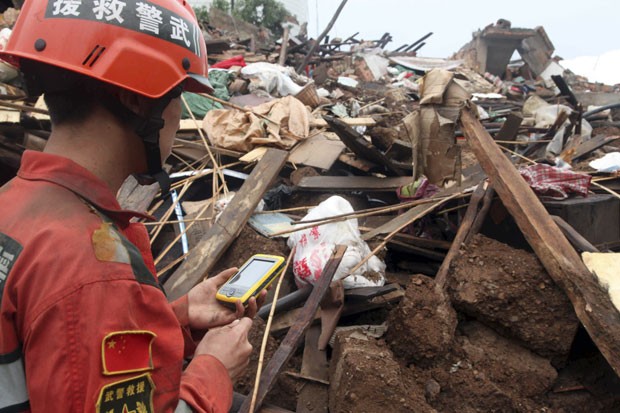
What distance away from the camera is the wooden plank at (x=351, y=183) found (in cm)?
407

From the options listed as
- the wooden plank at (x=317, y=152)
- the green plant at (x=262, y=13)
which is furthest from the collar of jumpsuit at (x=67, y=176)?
the green plant at (x=262, y=13)

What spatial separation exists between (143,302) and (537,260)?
2311 millimetres

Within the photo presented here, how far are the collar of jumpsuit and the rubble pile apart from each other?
4.08 feet

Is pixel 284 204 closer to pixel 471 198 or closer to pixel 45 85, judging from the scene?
pixel 471 198

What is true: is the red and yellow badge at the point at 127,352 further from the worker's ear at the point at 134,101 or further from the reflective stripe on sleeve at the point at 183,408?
the worker's ear at the point at 134,101

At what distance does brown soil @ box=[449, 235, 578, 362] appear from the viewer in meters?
2.41

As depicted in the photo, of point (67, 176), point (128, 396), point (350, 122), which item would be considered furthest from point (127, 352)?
point (350, 122)

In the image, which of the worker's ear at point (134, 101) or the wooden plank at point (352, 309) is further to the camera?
the wooden plank at point (352, 309)

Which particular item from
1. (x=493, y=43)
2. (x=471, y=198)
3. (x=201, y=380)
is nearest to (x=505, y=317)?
(x=471, y=198)

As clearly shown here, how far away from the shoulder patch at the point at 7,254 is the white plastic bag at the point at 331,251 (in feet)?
6.73

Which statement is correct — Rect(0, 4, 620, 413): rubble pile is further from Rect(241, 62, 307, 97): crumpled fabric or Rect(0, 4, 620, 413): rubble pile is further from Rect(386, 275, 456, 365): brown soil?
Rect(241, 62, 307, 97): crumpled fabric

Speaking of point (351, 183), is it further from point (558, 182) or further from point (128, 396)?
point (128, 396)

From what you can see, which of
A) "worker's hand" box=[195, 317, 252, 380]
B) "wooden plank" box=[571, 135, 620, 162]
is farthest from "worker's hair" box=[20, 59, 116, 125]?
"wooden plank" box=[571, 135, 620, 162]

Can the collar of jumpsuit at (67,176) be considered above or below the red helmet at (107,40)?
below
